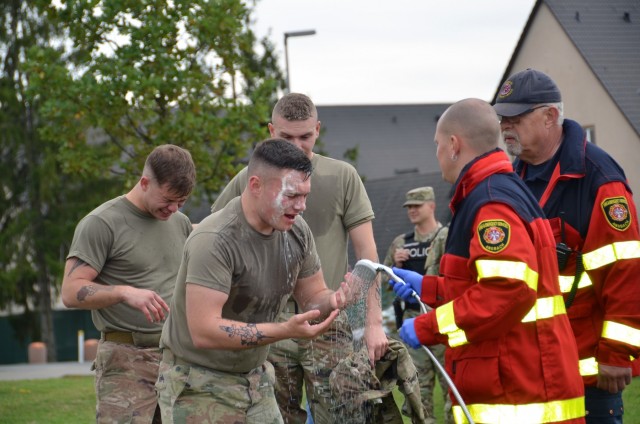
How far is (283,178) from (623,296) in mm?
1867

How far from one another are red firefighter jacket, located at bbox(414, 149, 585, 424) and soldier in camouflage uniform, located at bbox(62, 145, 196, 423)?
249cm

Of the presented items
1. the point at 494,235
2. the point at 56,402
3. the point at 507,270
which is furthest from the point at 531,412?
the point at 56,402

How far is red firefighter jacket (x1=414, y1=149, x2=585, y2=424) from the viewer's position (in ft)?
14.2

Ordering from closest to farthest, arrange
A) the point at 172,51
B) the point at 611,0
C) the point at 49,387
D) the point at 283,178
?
the point at 283,178 < the point at 49,387 < the point at 172,51 < the point at 611,0

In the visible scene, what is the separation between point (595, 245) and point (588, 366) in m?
0.66

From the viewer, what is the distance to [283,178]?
16.7 ft

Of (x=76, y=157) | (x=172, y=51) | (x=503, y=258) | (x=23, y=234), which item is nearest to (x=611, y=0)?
(x=172, y=51)

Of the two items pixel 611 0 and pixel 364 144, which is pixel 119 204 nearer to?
pixel 611 0

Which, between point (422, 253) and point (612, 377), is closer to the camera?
point (612, 377)

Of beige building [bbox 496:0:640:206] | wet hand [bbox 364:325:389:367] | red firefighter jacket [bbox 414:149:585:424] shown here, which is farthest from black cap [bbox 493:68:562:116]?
beige building [bbox 496:0:640:206]

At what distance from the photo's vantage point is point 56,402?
14484mm

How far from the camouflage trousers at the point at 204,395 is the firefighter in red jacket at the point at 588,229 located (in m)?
1.80

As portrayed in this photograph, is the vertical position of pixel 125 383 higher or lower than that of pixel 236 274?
lower

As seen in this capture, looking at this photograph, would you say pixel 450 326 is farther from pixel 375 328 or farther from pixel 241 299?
pixel 375 328
